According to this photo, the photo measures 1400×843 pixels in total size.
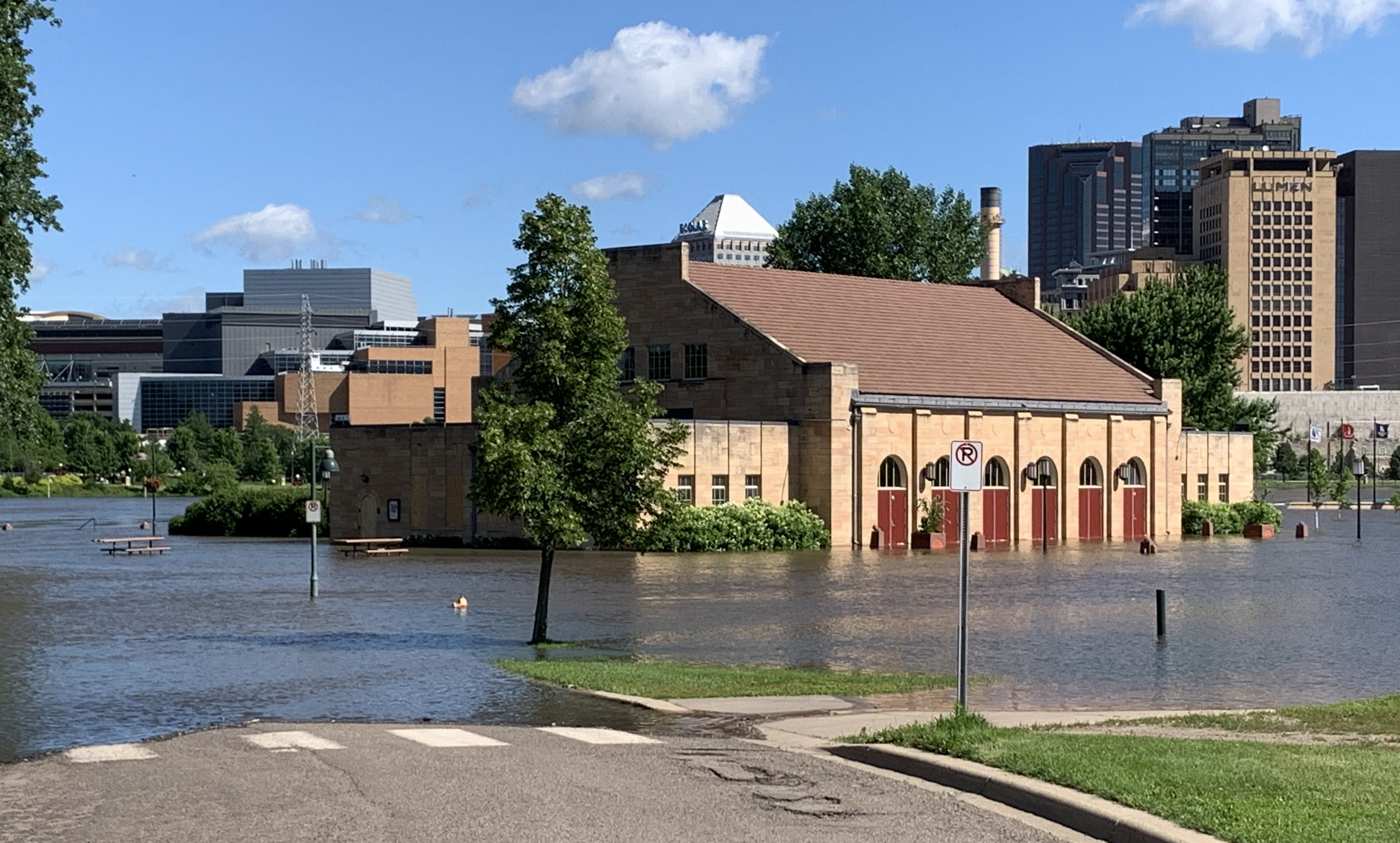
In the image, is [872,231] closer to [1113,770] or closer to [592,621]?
[592,621]

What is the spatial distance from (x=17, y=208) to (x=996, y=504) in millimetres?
37814

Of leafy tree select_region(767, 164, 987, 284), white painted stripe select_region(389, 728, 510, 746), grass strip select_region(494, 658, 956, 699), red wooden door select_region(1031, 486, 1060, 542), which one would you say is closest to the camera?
white painted stripe select_region(389, 728, 510, 746)

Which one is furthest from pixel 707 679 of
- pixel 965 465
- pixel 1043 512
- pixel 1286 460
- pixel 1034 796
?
pixel 1286 460

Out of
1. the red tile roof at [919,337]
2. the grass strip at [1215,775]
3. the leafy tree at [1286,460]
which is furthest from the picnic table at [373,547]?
the leafy tree at [1286,460]

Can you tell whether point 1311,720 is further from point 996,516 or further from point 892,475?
point 996,516

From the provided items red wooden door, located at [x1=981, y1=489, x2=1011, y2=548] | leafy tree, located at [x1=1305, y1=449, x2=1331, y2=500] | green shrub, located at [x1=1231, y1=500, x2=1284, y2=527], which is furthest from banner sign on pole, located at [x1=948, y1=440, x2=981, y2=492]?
leafy tree, located at [x1=1305, y1=449, x2=1331, y2=500]

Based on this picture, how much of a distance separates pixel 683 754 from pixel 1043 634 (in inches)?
645

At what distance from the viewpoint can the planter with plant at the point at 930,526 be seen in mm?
63188

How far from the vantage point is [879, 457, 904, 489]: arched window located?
63.6m

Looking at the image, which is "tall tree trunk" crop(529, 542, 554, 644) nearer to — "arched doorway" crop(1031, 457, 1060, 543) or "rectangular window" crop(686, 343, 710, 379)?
"rectangular window" crop(686, 343, 710, 379)

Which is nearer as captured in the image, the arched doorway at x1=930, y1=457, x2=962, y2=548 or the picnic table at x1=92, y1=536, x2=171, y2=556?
the picnic table at x1=92, y1=536, x2=171, y2=556

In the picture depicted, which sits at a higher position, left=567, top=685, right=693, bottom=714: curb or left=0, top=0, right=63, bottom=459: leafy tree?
left=0, top=0, right=63, bottom=459: leafy tree

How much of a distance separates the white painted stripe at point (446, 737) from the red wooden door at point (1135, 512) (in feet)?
185

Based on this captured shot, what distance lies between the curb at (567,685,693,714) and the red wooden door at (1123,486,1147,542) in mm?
52170
